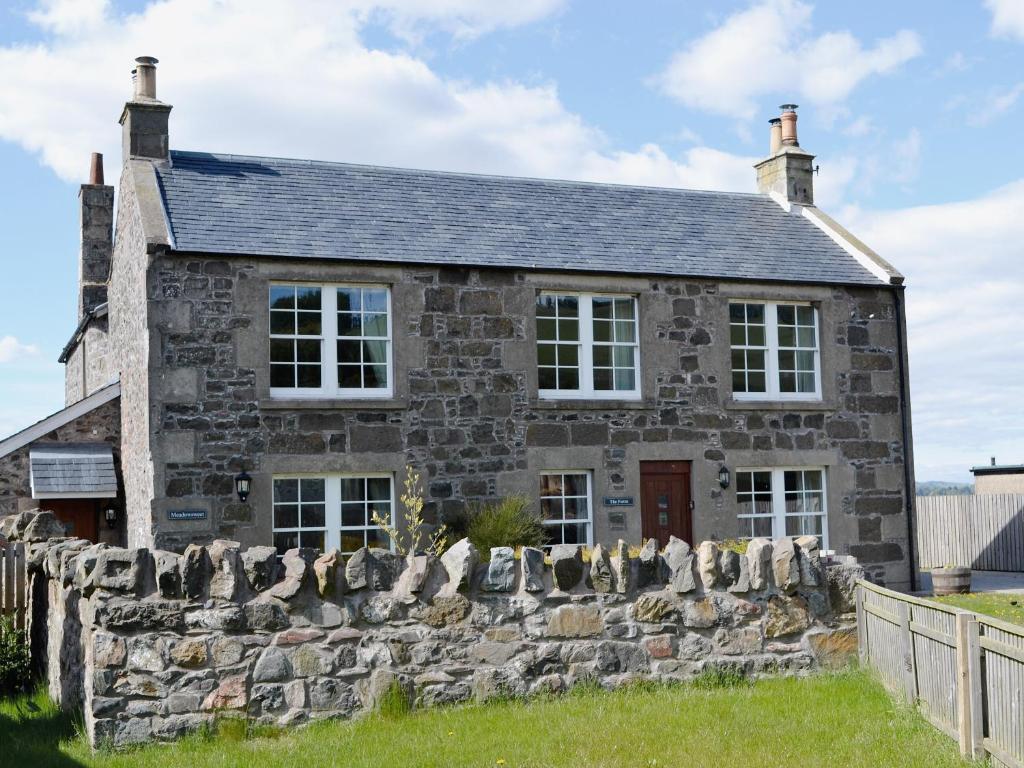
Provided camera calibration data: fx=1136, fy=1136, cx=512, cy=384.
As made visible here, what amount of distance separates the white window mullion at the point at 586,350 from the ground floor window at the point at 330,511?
333 cm

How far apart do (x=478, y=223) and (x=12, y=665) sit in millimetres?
10091

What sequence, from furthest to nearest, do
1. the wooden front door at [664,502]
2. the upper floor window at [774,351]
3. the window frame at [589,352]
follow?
the upper floor window at [774,351] → the wooden front door at [664,502] → the window frame at [589,352]

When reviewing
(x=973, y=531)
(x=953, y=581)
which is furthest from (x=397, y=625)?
(x=973, y=531)

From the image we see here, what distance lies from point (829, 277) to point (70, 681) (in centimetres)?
1387

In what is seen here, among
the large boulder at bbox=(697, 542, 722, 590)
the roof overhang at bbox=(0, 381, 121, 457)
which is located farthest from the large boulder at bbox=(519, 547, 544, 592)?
the roof overhang at bbox=(0, 381, 121, 457)

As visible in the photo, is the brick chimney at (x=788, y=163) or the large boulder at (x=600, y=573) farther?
the brick chimney at (x=788, y=163)

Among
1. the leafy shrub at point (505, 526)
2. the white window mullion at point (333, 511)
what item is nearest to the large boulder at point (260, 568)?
the leafy shrub at point (505, 526)

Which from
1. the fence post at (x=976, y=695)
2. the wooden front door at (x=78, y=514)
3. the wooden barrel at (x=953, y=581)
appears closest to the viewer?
the fence post at (x=976, y=695)

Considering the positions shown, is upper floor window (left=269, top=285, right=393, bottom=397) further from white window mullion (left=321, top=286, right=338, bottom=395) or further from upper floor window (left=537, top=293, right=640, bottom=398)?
upper floor window (left=537, top=293, right=640, bottom=398)

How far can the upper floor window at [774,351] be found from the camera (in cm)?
1819

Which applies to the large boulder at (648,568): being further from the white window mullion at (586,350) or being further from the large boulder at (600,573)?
the white window mullion at (586,350)

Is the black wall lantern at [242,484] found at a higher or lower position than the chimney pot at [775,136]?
lower

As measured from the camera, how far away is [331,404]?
15.6 metres

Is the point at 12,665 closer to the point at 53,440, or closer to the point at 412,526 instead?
the point at 412,526
